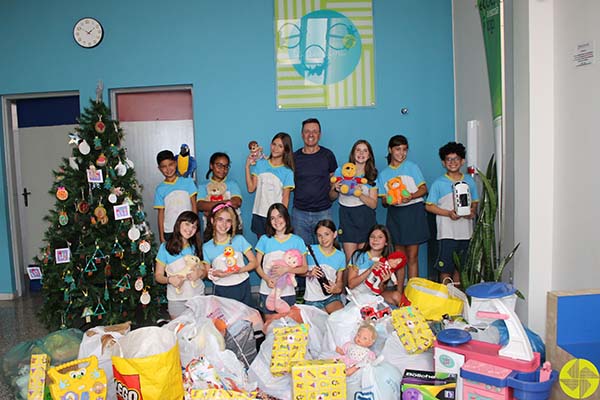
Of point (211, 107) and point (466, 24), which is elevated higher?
point (466, 24)

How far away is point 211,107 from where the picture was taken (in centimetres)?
508

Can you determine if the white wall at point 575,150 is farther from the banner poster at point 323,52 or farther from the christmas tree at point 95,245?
the christmas tree at point 95,245

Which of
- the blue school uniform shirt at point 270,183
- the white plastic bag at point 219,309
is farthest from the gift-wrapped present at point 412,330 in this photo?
the blue school uniform shirt at point 270,183

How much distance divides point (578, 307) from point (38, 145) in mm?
5468

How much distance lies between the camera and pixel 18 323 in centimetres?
437

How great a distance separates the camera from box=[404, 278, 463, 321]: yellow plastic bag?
3342 millimetres

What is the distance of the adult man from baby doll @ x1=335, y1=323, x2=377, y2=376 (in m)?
1.67

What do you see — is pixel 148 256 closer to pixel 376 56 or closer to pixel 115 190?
pixel 115 190

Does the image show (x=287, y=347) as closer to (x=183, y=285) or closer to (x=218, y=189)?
(x=183, y=285)

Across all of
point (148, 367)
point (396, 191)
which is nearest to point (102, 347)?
point (148, 367)

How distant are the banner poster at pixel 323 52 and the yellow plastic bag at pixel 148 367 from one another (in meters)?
3.00

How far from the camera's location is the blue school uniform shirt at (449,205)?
4.09 meters

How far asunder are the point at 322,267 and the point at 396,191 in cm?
103

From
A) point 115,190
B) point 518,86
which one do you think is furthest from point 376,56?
point 115,190
